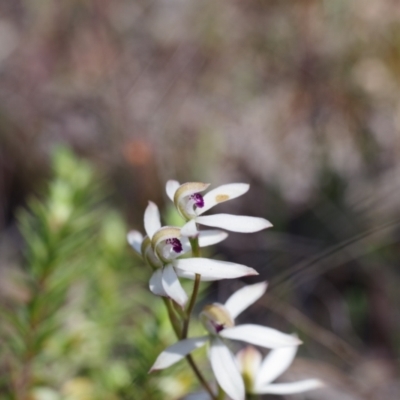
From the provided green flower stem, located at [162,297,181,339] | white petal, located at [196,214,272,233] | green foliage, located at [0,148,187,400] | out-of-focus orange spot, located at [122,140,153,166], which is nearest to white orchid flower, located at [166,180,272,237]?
white petal, located at [196,214,272,233]

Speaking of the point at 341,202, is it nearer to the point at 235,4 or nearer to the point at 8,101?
the point at 235,4

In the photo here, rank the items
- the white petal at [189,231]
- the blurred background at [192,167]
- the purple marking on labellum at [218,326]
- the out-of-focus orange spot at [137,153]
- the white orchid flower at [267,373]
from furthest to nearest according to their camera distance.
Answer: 1. the out-of-focus orange spot at [137,153]
2. the blurred background at [192,167]
3. the white orchid flower at [267,373]
4. the purple marking on labellum at [218,326]
5. the white petal at [189,231]

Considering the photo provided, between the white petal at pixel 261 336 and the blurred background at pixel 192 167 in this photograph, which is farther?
the blurred background at pixel 192 167

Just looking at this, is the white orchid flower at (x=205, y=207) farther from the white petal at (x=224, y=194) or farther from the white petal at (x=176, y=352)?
the white petal at (x=176, y=352)

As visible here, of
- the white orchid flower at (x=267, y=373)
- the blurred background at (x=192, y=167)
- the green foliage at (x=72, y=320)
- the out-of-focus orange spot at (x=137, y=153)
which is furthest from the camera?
the out-of-focus orange spot at (x=137, y=153)

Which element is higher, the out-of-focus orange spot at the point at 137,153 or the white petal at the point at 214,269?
the out-of-focus orange spot at the point at 137,153

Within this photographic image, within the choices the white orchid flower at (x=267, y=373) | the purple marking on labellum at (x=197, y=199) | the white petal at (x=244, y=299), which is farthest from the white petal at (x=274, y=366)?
the purple marking on labellum at (x=197, y=199)

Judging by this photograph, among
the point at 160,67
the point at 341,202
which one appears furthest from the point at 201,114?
the point at 341,202

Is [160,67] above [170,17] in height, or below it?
below
